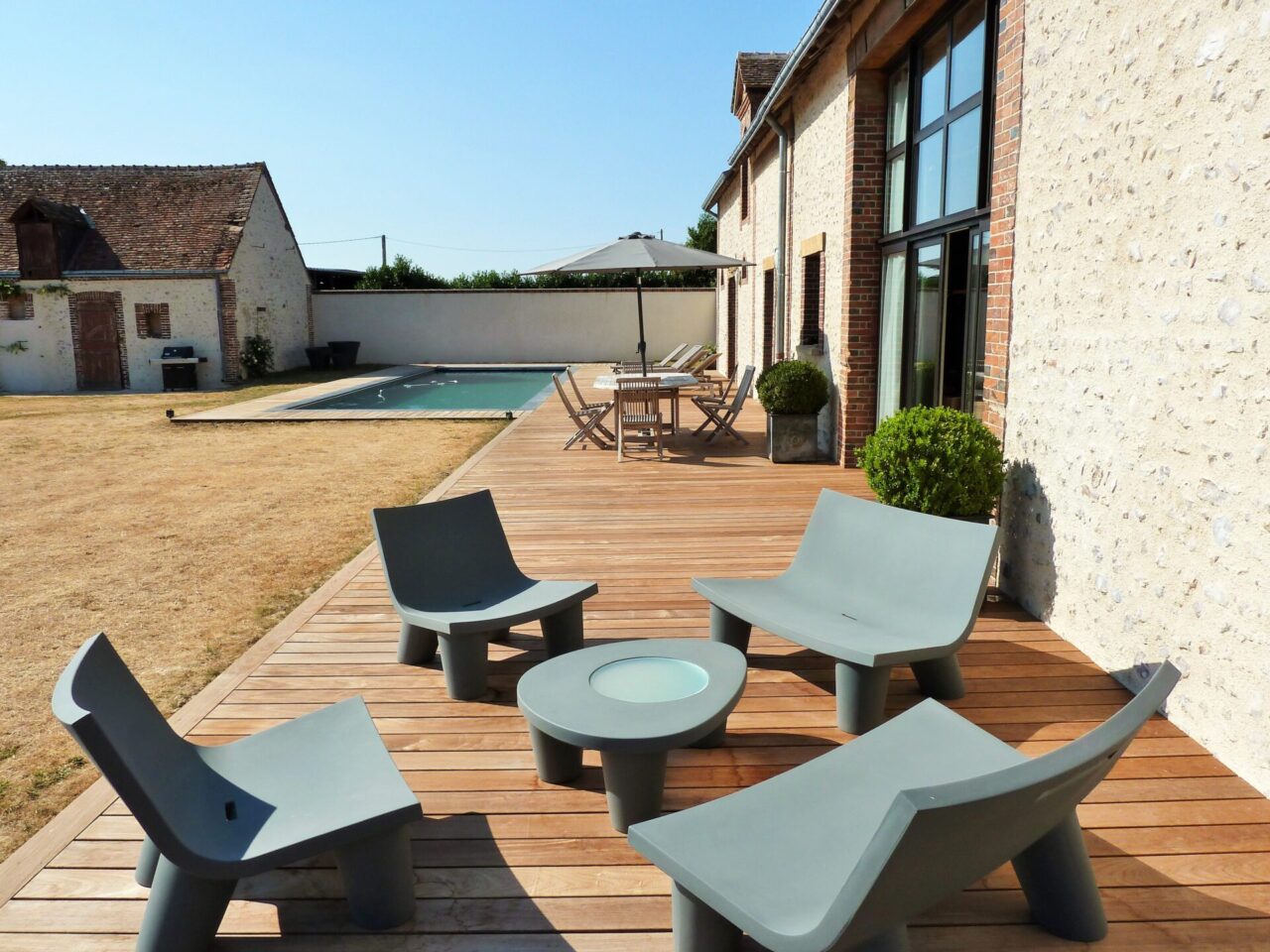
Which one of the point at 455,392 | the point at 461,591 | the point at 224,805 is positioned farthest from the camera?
the point at 455,392

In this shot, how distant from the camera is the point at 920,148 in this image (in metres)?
6.95

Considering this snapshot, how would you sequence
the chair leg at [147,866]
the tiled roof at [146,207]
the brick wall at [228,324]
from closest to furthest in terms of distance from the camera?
the chair leg at [147,866]
the brick wall at [228,324]
the tiled roof at [146,207]

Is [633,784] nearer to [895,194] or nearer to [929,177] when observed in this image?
[929,177]

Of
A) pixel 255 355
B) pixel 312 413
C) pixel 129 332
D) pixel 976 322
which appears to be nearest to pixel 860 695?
pixel 976 322

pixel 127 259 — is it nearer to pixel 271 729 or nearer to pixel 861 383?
pixel 861 383

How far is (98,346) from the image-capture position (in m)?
21.4

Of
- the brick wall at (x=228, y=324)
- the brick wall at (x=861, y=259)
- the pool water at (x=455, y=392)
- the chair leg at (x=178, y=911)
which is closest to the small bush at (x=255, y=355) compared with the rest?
the brick wall at (x=228, y=324)

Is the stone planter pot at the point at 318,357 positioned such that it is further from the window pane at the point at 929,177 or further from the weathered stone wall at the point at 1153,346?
the weathered stone wall at the point at 1153,346

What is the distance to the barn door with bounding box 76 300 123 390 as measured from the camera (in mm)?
21359

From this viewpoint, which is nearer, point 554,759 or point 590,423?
point 554,759

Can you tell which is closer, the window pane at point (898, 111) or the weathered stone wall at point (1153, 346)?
the weathered stone wall at point (1153, 346)

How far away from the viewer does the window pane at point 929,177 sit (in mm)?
6504

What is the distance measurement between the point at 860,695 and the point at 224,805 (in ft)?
6.66

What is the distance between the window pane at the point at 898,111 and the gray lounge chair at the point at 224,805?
21.2ft
